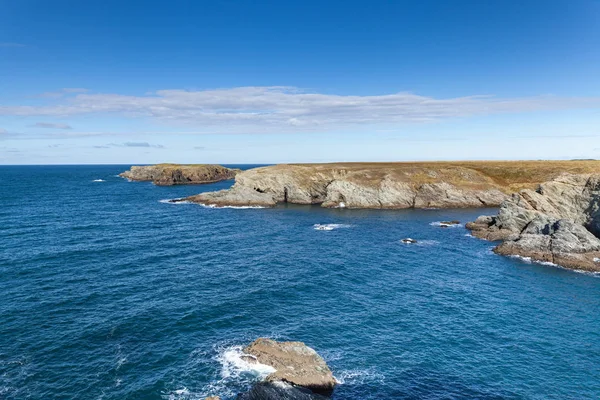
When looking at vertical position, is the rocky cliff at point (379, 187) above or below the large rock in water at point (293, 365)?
above

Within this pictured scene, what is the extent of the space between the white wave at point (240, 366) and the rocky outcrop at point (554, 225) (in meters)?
59.5

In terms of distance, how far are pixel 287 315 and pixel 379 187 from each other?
95438mm

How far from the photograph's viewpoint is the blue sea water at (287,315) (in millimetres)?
33688

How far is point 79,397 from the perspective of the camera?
31.0 meters

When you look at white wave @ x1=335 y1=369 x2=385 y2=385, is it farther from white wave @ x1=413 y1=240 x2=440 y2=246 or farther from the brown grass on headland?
the brown grass on headland

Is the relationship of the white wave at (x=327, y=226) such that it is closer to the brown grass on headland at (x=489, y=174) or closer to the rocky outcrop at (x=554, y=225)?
the rocky outcrop at (x=554, y=225)

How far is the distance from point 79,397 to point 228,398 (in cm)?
1273

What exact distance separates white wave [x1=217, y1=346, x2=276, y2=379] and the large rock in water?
0.44 m

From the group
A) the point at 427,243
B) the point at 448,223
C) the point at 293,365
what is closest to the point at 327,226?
the point at 427,243

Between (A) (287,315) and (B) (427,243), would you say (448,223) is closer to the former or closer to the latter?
(B) (427,243)

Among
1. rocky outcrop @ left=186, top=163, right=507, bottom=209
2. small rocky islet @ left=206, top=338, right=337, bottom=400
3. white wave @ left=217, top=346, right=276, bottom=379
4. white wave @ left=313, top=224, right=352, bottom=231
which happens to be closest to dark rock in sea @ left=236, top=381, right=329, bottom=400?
small rocky islet @ left=206, top=338, right=337, bottom=400

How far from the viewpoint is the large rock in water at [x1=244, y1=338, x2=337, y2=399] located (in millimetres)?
32019

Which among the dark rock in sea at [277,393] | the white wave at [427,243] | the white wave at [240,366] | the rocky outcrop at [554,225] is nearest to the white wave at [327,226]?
the white wave at [427,243]

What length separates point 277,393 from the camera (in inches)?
1182
